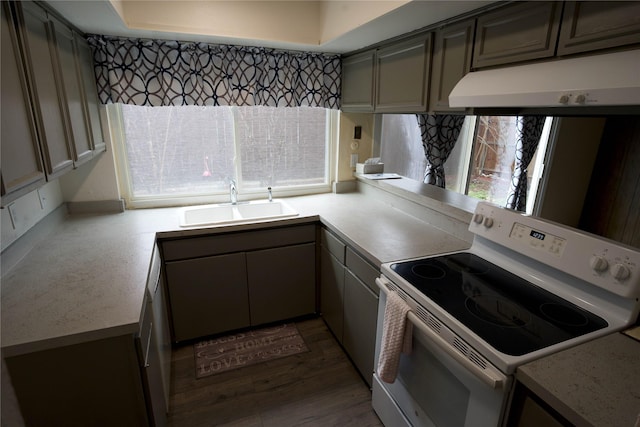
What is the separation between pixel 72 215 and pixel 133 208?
38cm

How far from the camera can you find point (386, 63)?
2.15 metres

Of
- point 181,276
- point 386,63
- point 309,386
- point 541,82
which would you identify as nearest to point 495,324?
point 541,82

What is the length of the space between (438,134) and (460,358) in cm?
219

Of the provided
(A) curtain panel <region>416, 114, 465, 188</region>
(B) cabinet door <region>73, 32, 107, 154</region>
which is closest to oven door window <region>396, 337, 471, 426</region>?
(A) curtain panel <region>416, 114, 465, 188</region>

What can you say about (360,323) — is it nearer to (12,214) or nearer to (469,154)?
(12,214)

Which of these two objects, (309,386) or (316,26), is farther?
(316,26)

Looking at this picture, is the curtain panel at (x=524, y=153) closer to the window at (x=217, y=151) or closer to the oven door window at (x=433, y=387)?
the window at (x=217, y=151)

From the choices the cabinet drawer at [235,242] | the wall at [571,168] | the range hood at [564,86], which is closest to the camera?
the range hood at [564,86]

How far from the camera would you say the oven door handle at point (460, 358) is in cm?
97

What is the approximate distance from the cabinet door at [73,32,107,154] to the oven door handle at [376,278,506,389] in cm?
204

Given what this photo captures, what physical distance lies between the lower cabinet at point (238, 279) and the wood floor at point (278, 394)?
312 millimetres

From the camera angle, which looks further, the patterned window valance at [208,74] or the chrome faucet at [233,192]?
the chrome faucet at [233,192]

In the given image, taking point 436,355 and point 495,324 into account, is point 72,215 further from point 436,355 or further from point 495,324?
point 495,324

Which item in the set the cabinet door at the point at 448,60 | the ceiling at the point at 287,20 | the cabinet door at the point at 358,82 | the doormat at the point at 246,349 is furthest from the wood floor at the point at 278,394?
the ceiling at the point at 287,20
